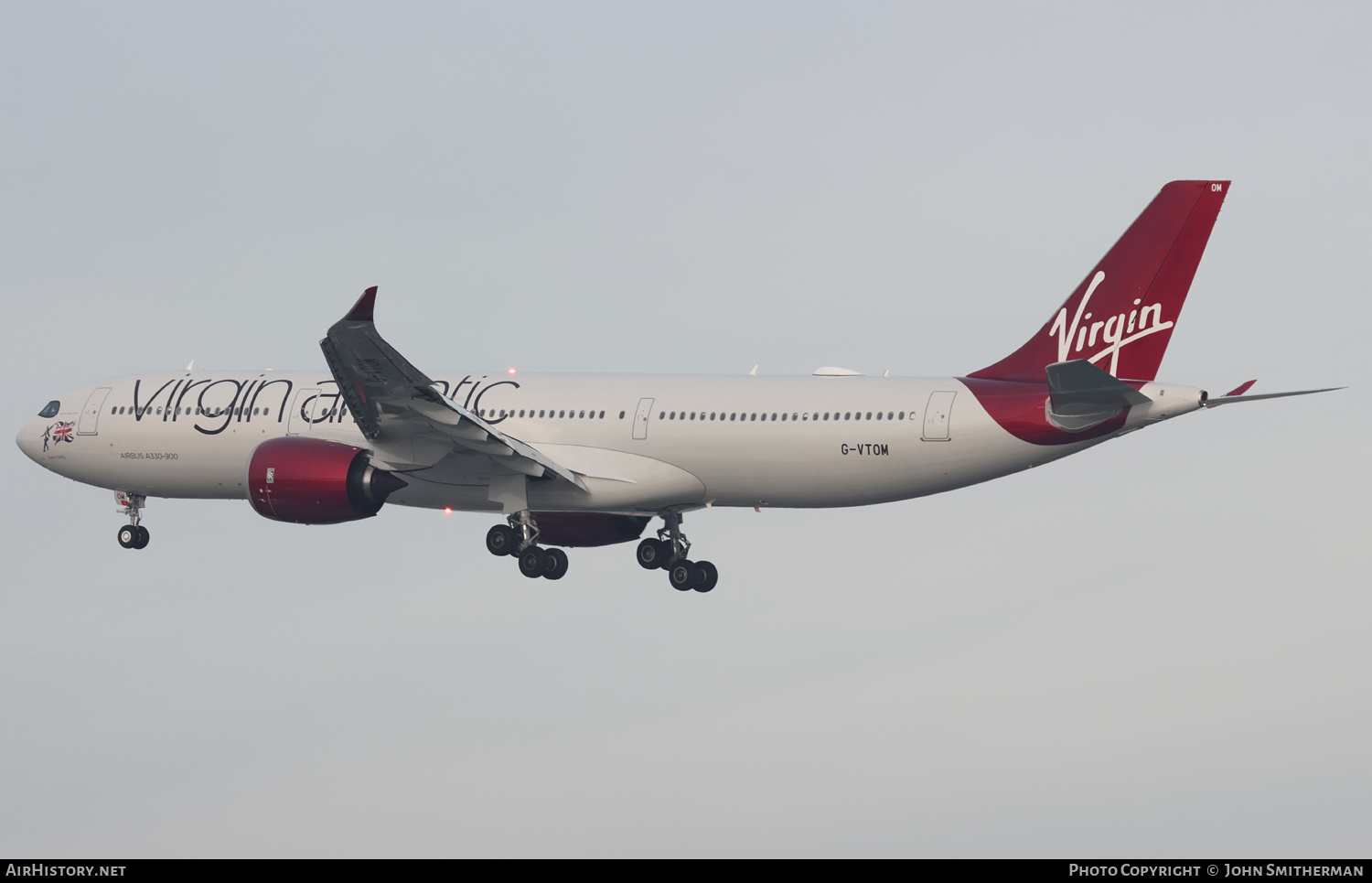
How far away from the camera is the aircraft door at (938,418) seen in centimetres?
4041

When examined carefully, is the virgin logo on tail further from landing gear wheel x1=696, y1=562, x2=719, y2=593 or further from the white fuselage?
landing gear wheel x1=696, y1=562, x2=719, y2=593

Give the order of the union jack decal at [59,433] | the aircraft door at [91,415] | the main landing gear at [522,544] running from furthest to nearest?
the union jack decal at [59,433] < the aircraft door at [91,415] < the main landing gear at [522,544]

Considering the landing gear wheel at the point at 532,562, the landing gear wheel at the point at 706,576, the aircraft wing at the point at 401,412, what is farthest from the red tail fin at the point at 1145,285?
the landing gear wheel at the point at 532,562

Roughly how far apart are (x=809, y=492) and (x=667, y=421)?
3.73m

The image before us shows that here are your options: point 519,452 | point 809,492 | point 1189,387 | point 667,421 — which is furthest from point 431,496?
point 1189,387

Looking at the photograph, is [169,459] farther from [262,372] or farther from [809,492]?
[809,492]

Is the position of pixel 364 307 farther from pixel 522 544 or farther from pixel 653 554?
pixel 653 554

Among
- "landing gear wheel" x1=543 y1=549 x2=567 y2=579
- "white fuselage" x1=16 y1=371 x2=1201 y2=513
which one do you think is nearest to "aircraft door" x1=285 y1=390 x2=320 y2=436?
"white fuselage" x1=16 y1=371 x2=1201 y2=513

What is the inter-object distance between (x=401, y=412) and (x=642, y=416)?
5.53 metres

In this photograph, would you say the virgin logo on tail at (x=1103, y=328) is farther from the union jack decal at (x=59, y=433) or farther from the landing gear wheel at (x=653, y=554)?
the union jack decal at (x=59, y=433)

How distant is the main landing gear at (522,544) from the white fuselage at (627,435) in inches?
24.2

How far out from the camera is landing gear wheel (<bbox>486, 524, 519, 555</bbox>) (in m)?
44.9

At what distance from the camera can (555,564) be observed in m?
46.6

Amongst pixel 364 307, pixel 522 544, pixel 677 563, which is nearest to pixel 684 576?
pixel 677 563
